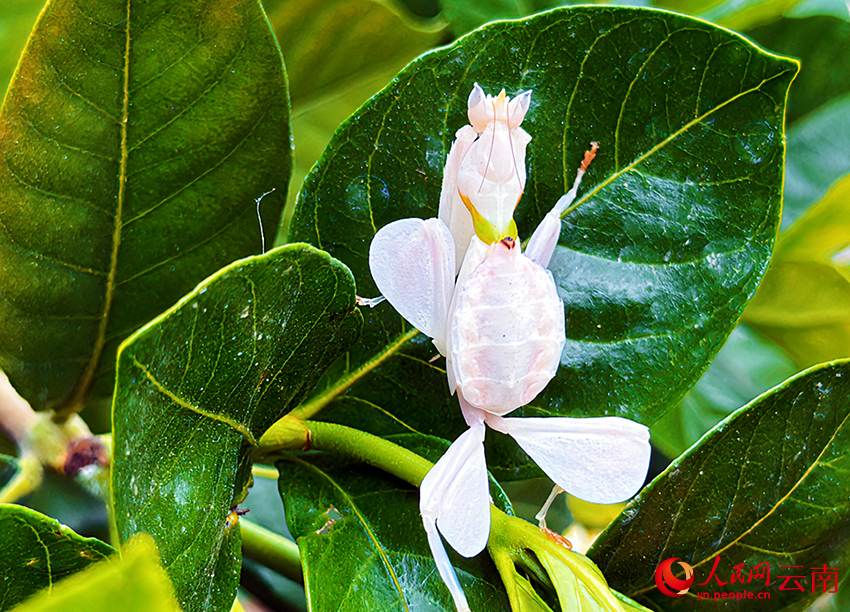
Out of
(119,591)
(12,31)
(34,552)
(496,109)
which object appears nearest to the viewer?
(119,591)

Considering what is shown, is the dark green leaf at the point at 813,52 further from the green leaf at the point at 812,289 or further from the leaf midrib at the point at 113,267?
the leaf midrib at the point at 113,267

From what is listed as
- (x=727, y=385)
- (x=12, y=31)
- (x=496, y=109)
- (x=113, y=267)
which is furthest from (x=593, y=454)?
(x=12, y=31)

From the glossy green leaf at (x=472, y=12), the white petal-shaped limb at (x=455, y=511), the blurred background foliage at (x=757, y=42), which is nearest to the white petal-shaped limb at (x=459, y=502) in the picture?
the white petal-shaped limb at (x=455, y=511)

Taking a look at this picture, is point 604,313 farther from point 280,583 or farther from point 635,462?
point 280,583

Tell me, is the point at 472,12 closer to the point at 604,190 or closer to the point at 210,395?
the point at 604,190

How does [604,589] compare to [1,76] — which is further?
[1,76]

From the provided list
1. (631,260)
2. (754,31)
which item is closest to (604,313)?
(631,260)
